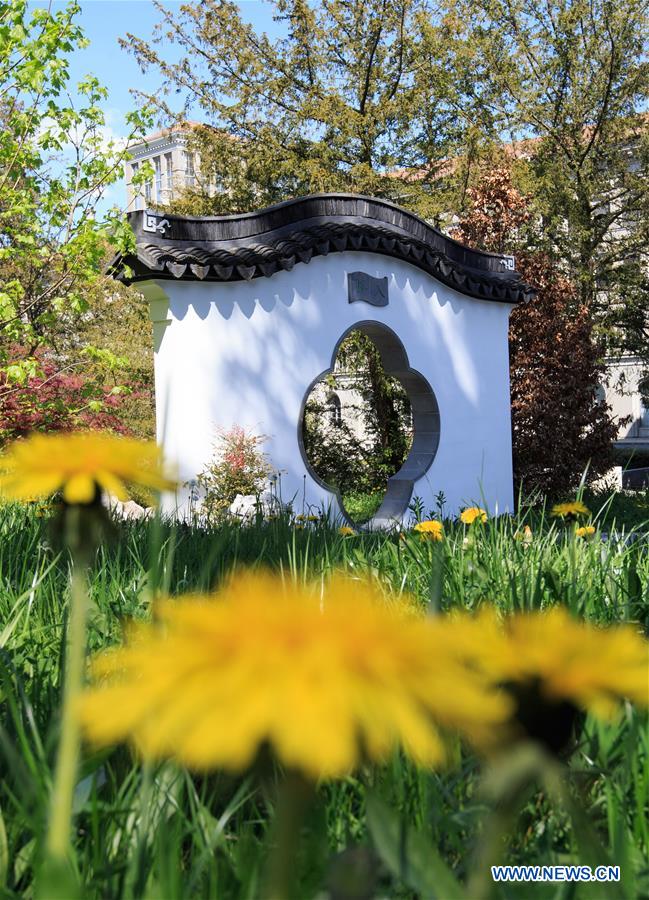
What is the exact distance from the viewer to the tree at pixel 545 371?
11141 mm

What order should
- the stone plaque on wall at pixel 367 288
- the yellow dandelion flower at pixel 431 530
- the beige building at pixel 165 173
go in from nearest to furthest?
the yellow dandelion flower at pixel 431 530 < the beige building at pixel 165 173 < the stone plaque on wall at pixel 367 288

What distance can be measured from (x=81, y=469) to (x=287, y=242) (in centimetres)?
704

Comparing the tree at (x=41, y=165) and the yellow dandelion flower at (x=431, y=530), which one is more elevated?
the tree at (x=41, y=165)

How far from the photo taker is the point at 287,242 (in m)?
7.32

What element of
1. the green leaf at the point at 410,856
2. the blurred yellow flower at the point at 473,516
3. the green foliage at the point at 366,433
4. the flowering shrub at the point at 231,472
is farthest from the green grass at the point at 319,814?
the green foliage at the point at 366,433

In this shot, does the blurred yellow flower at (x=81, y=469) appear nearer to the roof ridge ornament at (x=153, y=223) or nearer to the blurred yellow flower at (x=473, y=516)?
the blurred yellow flower at (x=473, y=516)

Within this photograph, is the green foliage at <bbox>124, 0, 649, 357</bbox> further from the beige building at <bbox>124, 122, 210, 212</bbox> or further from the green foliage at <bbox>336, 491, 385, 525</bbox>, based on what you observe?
the green foliage at <bbox>336, 491, 385, 525</bbox>

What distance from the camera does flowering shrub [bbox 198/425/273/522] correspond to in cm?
681

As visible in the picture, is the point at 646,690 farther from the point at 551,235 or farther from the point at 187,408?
the point at 551,235

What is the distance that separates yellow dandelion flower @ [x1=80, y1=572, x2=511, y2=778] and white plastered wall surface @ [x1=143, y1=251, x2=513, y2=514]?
18.2 feet

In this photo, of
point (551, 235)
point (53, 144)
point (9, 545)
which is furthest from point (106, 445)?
point (551, 235)

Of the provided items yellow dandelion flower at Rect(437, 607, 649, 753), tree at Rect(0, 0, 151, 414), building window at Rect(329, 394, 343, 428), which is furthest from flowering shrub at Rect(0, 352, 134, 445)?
yellow dandelion flower at Rect(437, 607, 649, 753)

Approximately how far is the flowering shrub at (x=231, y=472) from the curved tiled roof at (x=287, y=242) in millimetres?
1352

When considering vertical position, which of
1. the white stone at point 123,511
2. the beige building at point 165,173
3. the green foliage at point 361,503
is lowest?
the green foliage at point 361,503
